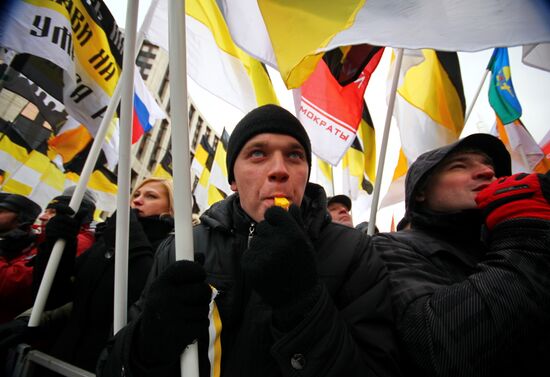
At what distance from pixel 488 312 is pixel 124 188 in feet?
→ 5.20

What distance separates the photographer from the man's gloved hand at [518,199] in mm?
1138

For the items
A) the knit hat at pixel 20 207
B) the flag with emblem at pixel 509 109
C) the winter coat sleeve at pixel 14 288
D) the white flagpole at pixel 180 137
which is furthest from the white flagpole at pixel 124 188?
the flag with emblem at pixel 509 109

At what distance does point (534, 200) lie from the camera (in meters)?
1.16

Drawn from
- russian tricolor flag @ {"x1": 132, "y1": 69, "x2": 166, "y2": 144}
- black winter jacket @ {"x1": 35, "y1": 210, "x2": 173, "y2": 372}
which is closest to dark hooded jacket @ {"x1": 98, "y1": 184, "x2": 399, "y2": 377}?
black winter jacket @ {"x1": 35, "y1": 210, "x2": 173, "y2": 372}

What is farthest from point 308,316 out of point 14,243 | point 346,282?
point 14,243

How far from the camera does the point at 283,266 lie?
0.93 m

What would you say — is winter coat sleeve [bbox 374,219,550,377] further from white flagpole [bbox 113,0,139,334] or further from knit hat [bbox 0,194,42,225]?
knit hat [bbox 0,194,42,225]

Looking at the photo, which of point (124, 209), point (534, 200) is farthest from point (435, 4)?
point (124, 209)

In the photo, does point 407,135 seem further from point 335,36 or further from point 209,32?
point 335,36

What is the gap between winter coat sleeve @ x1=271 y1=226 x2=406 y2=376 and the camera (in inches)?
35.8

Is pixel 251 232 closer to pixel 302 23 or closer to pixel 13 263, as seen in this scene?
pixel 302 23

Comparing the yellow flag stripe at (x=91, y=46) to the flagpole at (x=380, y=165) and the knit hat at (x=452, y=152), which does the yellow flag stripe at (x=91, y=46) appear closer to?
the flagpole at (x=380, y=165)

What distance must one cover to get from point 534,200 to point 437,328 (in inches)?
24.7

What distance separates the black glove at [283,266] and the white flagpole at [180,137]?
9.6 inches
